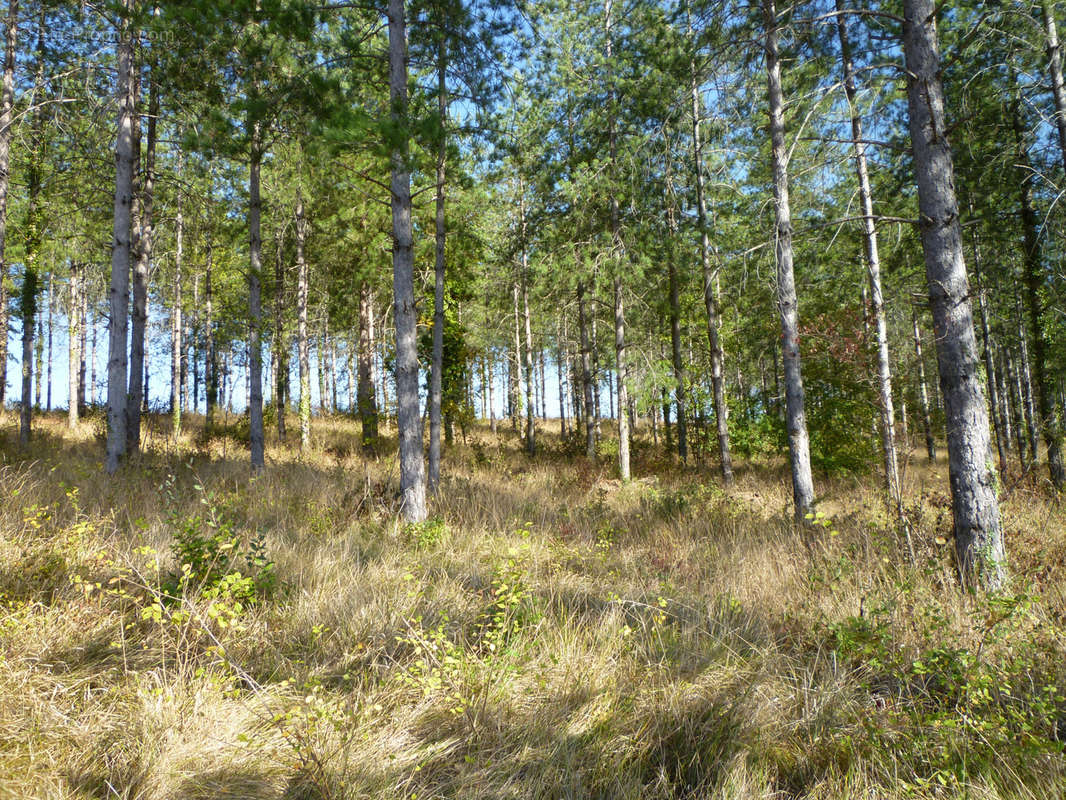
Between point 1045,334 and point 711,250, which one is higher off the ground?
point 711,250

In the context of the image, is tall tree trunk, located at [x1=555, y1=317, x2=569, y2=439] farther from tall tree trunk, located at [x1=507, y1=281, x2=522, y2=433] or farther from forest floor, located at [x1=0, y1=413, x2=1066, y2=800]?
forest floor, located at [x1=0, y1=413, x2=1066, y2=800]

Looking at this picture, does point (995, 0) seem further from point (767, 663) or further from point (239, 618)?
point (239, 618)

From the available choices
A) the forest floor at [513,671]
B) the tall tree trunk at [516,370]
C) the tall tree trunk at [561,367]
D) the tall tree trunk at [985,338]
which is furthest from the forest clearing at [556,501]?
the tall tree trunk at [561,367]

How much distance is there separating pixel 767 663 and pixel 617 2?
14.0 metres

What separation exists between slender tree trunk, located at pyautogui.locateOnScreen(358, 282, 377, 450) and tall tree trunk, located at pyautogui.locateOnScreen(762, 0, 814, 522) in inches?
357

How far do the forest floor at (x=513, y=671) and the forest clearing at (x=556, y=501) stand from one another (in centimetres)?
2

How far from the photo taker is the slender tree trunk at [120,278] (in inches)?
289

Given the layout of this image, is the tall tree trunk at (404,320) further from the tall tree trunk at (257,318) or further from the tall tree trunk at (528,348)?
the tall tree trunk at (528,348)

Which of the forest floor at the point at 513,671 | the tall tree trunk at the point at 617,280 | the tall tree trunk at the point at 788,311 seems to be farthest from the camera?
the tall tree trunk at the point at 617,280

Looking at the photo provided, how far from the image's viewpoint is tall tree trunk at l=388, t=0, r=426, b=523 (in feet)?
19.1

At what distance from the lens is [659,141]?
23.1ft

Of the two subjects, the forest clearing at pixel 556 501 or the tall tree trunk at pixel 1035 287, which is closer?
the forest clearing at pixel 556 501

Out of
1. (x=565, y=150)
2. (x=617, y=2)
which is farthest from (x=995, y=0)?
(x=565, y=150)

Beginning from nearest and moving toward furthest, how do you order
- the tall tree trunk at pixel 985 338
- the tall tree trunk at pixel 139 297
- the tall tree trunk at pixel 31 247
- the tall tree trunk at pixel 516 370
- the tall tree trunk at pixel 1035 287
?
the tall tree trunk at pixel 139 297
the tall tree trunk at pixel 1035 287
the tall tree trunk at pixel 31 247
the tall tree trunk at pixel 985 338
the tall tree trunk at pixel 516 370
